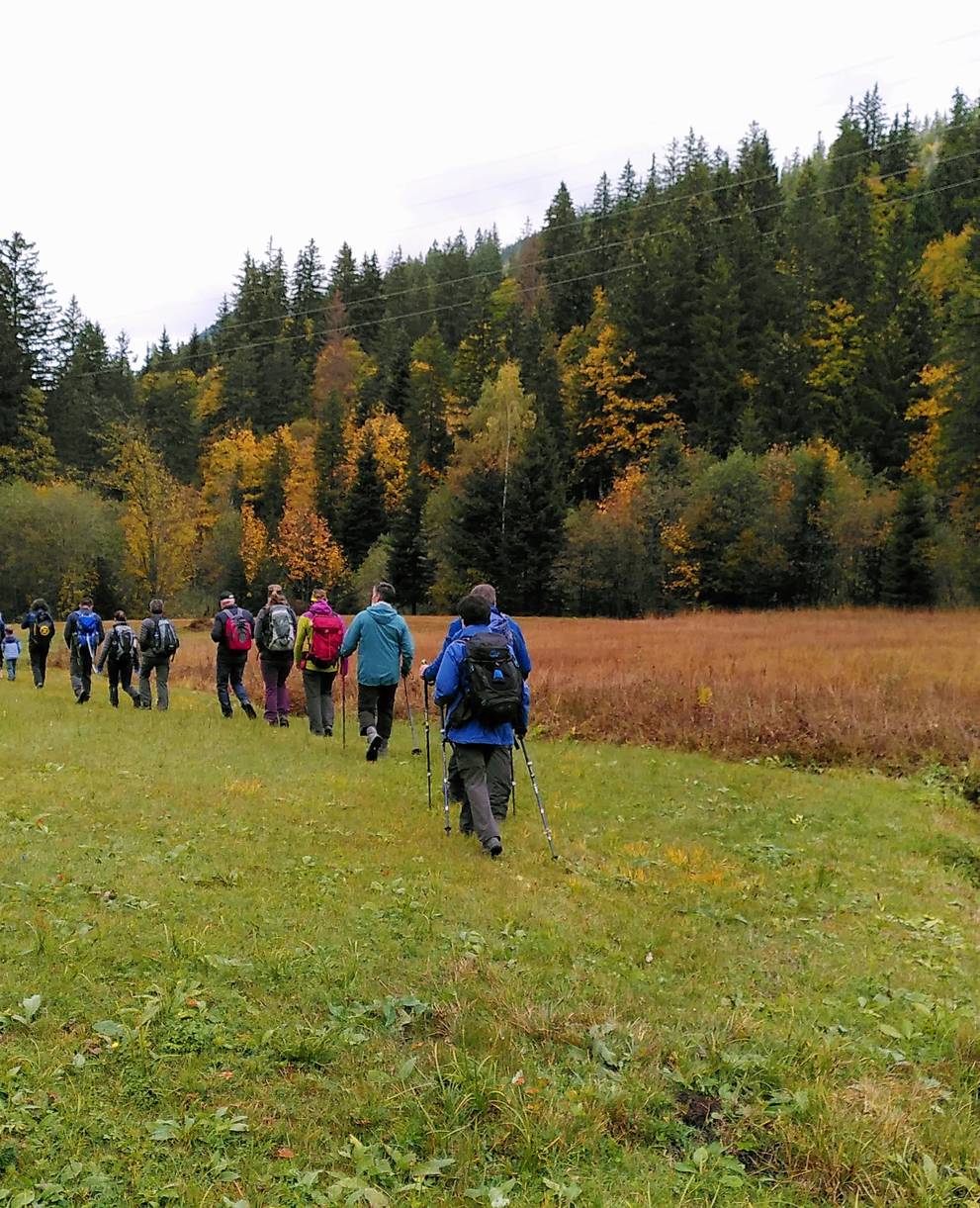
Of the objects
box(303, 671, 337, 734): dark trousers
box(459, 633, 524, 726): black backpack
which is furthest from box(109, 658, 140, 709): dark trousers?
box(459, 633, 524, 726): black backpack

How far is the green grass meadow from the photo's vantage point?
3.26 m

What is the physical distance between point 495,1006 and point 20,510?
5475 cm

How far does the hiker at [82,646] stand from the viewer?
53.9ft

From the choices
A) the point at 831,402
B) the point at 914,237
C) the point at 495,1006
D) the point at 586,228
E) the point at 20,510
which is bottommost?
the point at 495,1006

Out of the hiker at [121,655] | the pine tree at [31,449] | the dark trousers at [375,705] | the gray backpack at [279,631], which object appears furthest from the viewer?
the pine tree at [31,449]

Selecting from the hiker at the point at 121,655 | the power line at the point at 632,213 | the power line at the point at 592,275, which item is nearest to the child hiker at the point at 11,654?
the hiker at the point at 121,655

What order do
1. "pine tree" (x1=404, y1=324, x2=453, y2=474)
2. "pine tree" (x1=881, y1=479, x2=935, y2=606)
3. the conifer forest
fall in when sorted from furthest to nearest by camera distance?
"pine tree" (x1=404, y1=324, x2=453, y2=474) → the conifer forest → "pine tree" (x1=881, y1=479, x2=935, y2=606)

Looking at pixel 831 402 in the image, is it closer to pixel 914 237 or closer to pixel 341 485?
pixel 914 237

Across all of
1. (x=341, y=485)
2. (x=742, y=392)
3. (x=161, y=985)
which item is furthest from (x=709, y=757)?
(x=341, y=485)

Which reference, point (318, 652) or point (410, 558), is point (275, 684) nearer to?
point (318, 652)

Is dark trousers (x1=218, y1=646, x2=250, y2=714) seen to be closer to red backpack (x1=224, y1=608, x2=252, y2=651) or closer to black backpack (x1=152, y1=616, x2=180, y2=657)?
red backpack (x1=224, y1=608, x2=252, y2=651)

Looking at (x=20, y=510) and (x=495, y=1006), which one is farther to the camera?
(x=20, y=510)

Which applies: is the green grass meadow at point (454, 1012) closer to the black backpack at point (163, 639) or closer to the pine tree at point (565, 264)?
the black backpack at point (163, 639)

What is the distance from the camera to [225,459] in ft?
243
